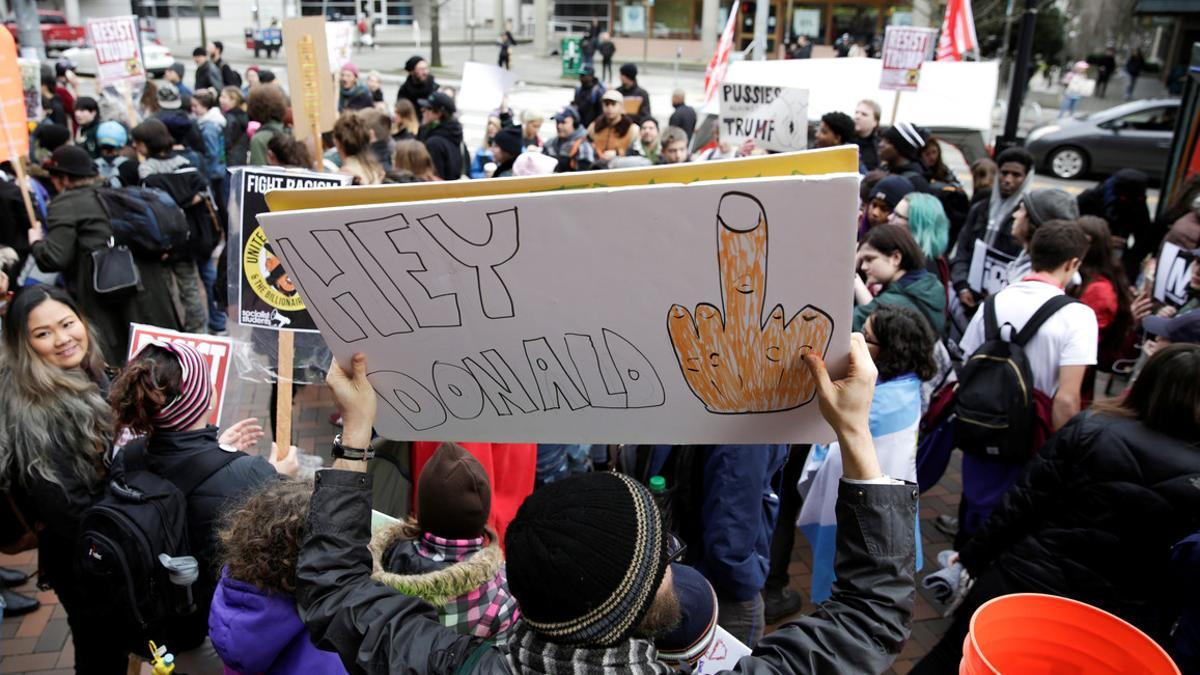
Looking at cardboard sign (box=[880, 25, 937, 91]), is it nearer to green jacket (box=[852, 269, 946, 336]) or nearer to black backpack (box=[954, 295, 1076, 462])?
green jacket (box=[852, 269, 946, 336])

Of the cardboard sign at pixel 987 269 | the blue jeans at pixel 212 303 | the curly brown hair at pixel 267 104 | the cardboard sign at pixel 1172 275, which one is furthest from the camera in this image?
the curly brown hair at pixel 267 104

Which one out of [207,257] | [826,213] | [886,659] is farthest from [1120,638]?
[207,257]

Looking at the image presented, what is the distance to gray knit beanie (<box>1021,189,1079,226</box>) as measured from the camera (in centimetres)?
444

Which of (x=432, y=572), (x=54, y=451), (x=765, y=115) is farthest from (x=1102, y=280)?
(x=54, y=451)

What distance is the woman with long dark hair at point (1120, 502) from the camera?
2.45 metres

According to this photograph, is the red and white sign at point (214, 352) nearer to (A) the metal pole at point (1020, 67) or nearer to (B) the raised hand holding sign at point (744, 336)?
(B) the raised hand holding sign at point (744, 336)

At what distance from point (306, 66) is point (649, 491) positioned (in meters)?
4.75

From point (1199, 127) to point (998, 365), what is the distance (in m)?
5.26

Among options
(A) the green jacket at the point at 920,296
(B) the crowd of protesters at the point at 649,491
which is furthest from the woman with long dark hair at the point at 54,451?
(A) the green jacket at the point at 920,296

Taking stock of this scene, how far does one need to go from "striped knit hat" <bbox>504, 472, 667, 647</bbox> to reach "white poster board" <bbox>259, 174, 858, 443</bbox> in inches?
15.3

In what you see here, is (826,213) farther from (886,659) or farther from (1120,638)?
(1120,638)

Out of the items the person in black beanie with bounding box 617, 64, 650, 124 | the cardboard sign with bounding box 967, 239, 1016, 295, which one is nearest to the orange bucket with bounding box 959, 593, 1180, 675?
the cardboard sign with bounding box 967, 239, 1016, 295

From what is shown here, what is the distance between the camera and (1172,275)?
15.3 feet

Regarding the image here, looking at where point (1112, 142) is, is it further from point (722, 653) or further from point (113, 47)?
point (722, 653)
